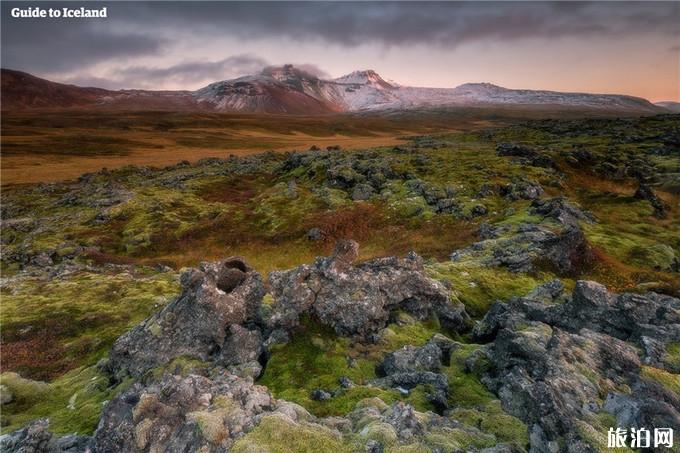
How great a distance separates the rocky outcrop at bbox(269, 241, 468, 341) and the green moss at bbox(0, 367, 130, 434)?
33.1 ft

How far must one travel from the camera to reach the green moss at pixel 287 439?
13.2 metres

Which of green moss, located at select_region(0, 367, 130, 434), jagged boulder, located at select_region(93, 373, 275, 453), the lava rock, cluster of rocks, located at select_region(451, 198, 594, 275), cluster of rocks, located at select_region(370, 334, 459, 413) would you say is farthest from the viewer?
the lava rock

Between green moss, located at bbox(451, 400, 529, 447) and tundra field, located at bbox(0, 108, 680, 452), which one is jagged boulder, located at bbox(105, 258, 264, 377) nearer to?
tundra field, located at bbox(0, 108, 680, 452)

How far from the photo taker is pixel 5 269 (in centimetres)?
5691

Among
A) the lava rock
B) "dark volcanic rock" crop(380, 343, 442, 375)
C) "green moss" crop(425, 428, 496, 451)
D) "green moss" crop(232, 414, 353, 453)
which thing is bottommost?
"dark volcanic rock" crop(380, 343, 442, 375)

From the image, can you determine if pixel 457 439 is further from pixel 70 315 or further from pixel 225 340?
pixel 70 315

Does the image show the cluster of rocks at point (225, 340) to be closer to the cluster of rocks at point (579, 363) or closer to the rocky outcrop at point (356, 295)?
the rocky outcrop at point (356, 295)

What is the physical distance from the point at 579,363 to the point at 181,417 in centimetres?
1594

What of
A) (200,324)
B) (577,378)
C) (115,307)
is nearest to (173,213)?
(115,307)

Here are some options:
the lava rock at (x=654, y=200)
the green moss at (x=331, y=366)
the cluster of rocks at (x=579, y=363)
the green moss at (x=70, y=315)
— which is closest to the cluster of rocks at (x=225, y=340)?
the green moss at (x=331, y=366)

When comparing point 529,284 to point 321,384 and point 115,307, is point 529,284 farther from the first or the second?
point 115,307

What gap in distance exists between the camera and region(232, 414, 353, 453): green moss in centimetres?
1319

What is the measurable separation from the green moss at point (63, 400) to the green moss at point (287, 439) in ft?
33.2

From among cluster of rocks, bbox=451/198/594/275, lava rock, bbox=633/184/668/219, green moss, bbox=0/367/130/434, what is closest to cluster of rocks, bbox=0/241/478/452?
green moss, bbox=0/367/130/434
